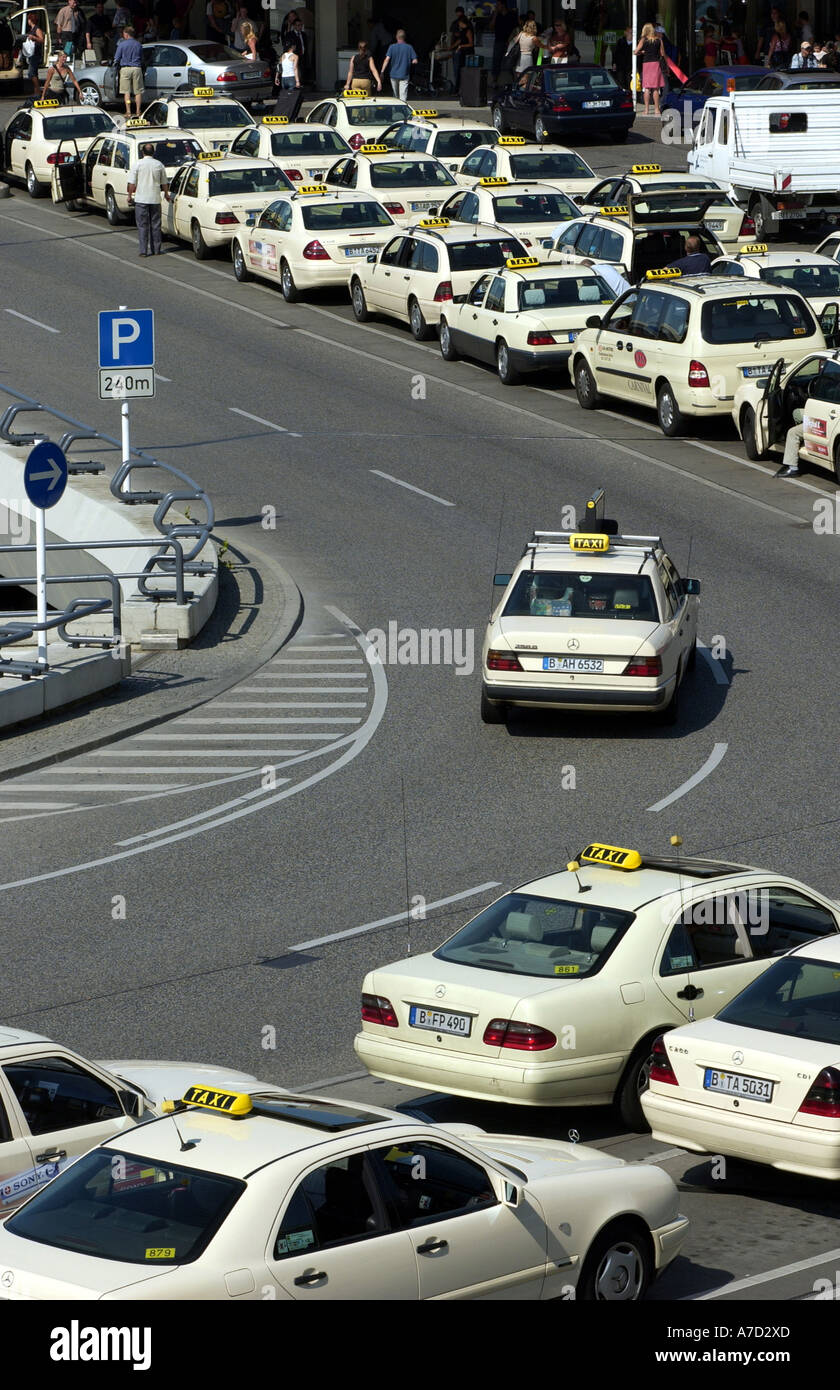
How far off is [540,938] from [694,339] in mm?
16716

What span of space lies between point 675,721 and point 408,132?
95.6 ft

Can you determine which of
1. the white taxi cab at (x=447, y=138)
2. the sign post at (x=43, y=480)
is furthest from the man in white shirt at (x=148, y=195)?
the sign post at (x=43, y=480)

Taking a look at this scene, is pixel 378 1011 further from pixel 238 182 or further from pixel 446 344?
pixel 238 182

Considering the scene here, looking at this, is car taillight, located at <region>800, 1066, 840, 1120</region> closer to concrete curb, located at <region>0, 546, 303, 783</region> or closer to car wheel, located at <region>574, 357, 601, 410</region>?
concrete curb, located at <region>0, 546, 303, 783</region>

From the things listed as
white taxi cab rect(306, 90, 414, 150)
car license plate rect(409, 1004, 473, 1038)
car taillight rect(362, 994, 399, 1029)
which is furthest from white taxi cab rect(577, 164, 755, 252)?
car license plate rect(409, 1004, 473, 1038)

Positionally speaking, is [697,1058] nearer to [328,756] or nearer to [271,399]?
[328,756]

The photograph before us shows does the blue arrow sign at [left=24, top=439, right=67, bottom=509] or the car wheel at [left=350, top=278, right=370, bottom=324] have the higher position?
the car wheel at [left=350, top=278, right=370, bottom=324]

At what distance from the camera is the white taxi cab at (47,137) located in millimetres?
44844

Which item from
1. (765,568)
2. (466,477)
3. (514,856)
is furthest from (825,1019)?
(466,477)

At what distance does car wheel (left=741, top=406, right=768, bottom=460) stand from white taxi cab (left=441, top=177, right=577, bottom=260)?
375 inches

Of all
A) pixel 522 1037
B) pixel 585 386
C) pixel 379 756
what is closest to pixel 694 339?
pixel 585 386

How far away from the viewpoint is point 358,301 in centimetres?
3506

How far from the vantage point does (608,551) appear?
758 inches

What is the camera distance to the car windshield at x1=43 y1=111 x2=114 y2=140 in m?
45.2
